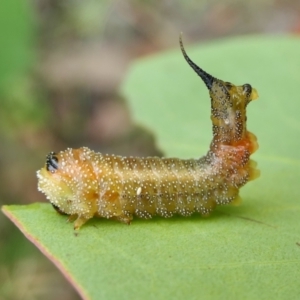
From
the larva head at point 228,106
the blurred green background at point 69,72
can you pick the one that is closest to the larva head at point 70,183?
the larva head at point 228,106

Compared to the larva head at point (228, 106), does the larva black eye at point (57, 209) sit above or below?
below

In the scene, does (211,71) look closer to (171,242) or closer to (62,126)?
(171,242)

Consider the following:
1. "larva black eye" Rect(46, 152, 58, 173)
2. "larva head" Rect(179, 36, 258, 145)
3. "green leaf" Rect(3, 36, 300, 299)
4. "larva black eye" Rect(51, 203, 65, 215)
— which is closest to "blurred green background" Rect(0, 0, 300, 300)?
"green leaf" Rect(3, 36, 300, 299)

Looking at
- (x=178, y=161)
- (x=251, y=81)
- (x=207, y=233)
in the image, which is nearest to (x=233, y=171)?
(x=178, y=161)

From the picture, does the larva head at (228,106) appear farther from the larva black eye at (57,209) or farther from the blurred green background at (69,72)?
the blurred green background at (69,72)

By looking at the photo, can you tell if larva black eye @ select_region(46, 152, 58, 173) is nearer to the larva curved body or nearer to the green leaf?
the larva curved body

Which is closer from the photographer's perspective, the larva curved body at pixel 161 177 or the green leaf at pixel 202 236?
the green leaf at pixel 202 236

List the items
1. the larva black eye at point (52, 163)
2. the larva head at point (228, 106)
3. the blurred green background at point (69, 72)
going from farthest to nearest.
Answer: the blurred green background at point (69, 72), the larva head at point (228, 106), the larva black eye at point (52, 163)
